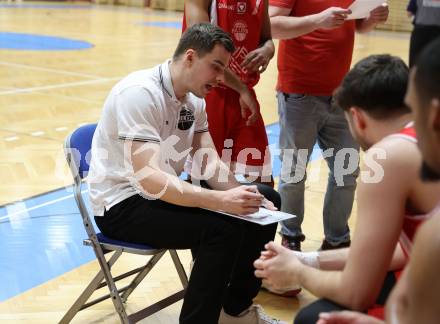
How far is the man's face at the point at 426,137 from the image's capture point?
4.02ft

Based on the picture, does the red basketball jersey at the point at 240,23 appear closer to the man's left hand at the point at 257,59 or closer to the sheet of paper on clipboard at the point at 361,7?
the man's left hand at the point at 257,59

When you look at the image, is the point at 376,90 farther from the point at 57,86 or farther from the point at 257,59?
the point at 57,86

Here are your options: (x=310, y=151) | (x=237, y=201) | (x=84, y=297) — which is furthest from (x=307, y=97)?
(x=84, y=297)

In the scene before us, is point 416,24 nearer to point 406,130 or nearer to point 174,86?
point 174,86

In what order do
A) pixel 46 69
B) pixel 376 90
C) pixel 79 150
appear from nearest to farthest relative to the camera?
pixel 376 90 < pixel 79 150 < pixel 46 69

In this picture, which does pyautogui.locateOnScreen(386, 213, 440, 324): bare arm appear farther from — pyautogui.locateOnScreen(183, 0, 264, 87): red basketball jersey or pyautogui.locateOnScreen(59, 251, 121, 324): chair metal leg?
pyautogui.locateOnScreen(183, 0, 264, 87): red basketball jersey

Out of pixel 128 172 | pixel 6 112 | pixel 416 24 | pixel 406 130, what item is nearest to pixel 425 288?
pixel 406 130

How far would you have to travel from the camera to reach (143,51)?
512 inches

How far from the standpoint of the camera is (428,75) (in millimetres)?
1254

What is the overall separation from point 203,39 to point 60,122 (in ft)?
14.2

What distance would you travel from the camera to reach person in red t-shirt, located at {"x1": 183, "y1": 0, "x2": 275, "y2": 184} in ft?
11.4

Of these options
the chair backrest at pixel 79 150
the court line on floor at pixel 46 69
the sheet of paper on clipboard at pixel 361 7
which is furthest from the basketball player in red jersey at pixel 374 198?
the court line on floor at pixel 46 69

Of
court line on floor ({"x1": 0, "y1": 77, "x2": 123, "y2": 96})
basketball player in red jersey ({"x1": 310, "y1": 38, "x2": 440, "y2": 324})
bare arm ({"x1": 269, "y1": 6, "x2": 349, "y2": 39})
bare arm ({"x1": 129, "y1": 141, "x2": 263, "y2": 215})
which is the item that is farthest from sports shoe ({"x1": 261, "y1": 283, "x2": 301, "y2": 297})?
court line on floor ({"x1": 0, "y1": 77, "x2": 123, "y2": 96})

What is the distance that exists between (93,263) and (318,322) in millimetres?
2246
